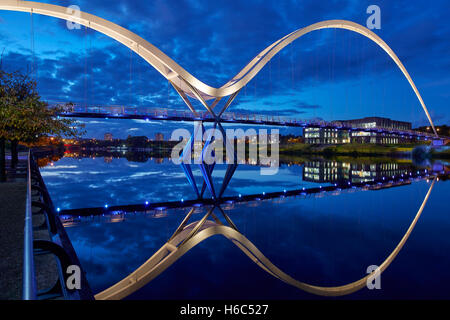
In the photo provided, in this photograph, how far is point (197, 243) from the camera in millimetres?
5262

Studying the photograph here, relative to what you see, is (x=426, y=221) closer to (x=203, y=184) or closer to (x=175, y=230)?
(x=175, y=230)

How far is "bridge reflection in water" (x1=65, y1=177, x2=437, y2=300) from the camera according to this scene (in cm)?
362

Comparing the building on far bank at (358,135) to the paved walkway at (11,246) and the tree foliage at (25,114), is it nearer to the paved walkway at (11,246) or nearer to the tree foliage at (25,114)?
the tree foliage at (25,114)

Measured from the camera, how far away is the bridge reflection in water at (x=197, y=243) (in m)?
3.62

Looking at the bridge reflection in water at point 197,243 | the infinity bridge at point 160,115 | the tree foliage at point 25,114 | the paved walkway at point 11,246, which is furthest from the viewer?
the infinity bridge at point 160,115

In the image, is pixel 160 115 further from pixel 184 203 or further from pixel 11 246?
pixel 11 246

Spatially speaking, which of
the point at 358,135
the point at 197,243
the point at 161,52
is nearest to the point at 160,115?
the point at 161,52

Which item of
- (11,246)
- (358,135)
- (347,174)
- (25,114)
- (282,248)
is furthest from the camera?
Result: (358,135)

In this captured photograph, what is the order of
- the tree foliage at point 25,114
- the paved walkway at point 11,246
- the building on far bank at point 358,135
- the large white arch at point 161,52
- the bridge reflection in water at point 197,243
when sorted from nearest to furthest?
the paved walkway at point 11,246 → the bridge reflection in water at point 197,243 → the tree foliage at point 25,114 → the large white arch at point 161,52 → the building on far bank at point 358,135

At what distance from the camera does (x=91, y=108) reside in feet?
102

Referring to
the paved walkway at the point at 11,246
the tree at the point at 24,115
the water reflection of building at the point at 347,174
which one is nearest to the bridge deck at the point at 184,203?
the paved walkway at the point at 11,246

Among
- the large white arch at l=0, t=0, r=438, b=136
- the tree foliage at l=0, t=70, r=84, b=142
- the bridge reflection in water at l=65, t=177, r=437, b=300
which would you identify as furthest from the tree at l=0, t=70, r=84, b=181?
the large white arch at l=0, t=0, r=438, b=136
